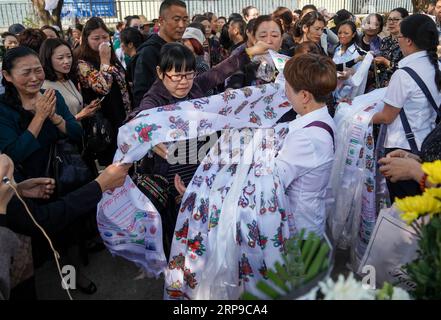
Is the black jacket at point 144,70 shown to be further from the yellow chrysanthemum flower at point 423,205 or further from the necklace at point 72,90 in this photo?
the yellow chrysanthemum flower at point 423,205

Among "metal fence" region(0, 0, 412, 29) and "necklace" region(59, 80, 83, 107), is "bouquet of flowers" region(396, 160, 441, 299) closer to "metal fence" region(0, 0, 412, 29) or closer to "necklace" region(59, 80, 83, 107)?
"necklace" region(59, 80, 83, 107)

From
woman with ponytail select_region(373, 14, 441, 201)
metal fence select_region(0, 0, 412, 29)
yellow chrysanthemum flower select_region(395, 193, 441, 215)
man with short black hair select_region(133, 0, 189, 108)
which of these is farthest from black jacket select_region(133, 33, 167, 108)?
metal fence select_region(0, 0, 412, 29)

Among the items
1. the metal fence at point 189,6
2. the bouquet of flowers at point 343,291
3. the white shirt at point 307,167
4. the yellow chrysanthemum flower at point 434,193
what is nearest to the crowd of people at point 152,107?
the white shirt at point 307,167

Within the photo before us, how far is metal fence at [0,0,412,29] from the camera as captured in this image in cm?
1847

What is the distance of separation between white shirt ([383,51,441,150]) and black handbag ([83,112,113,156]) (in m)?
2.18

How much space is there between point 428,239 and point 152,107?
70.6 inches

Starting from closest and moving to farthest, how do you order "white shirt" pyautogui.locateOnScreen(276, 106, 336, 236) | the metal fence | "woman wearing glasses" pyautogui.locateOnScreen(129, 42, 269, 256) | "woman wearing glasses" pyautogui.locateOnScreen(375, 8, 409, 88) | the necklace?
"white shirt" pyautogui.locateOnScreen(276, 106, 336, 236) → "woman wearing glasses" pyautogui.locateOnScreen(129, 42, 269, 256) → the necklace → "woman wearing glasses" pyautogui.locateOnScreen(375, 8, 409, 88) → the metal fence

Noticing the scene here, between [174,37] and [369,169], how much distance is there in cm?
217

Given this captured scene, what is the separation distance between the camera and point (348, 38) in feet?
16.8

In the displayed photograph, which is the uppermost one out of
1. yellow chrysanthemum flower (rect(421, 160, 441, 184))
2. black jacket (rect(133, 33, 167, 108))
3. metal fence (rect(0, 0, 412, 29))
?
metal fence (rect(0, 0, 412, 29))
